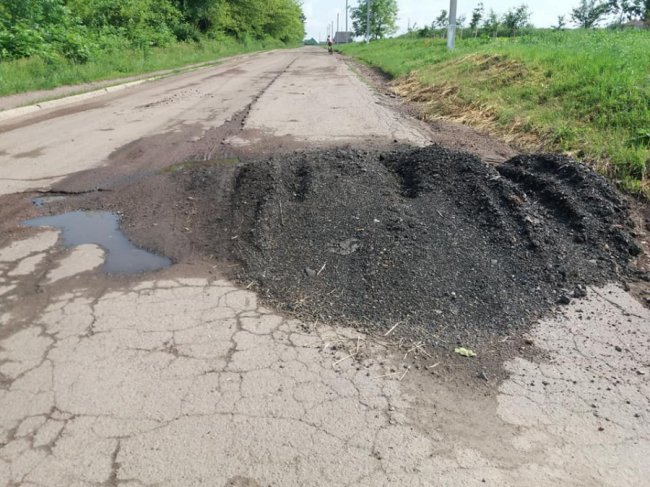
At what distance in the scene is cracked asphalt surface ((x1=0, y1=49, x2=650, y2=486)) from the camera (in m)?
2.31

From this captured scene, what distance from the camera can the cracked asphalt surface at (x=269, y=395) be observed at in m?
2.31

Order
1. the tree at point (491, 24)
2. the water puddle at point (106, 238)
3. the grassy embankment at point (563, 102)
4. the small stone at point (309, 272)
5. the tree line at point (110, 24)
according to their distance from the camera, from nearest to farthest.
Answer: the small stone at point (309, 272) < the water puddle at point (106, 238) < the grassy embankment at point (563, 102) < the tree line at point (110, 24) < the tree at point (491, 24)

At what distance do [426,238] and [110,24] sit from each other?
29.8 meters

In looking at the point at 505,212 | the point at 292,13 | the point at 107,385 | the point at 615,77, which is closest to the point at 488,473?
the point at 107,385

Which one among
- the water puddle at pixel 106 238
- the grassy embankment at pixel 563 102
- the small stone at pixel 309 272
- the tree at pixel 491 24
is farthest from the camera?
the tree at pixel 491 24

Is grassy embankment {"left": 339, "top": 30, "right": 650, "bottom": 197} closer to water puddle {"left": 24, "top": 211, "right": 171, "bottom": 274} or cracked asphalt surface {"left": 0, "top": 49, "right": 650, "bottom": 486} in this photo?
cracked asphalt surface {"left": 0, "top": 49, "right": 650, "bottom": 486}

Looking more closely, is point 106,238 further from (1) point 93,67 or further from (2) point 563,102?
(1) point 93,67

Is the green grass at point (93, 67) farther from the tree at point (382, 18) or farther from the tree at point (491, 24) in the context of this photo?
the tree at point (382, 18)

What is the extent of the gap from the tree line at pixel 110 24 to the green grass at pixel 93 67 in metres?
0.51

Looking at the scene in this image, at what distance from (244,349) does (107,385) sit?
86cm

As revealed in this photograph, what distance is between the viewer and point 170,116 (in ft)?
36.7

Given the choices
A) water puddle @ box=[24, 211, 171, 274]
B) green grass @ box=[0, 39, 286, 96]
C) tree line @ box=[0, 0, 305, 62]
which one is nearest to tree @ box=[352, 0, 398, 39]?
tree line @ box=[0, 0, 305, 62]

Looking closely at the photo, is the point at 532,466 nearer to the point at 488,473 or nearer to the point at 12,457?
the point at 488,473

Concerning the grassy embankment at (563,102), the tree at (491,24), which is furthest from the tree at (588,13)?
the grassy embankment at (563,102)
